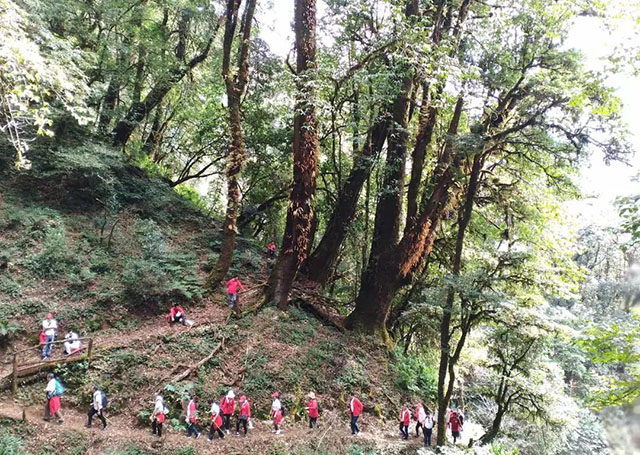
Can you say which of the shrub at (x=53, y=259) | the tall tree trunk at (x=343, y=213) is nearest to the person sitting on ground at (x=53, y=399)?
the shrub at (x=53, y=259)

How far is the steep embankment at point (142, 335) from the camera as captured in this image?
30.7 ft

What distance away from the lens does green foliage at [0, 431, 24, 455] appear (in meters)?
7.38

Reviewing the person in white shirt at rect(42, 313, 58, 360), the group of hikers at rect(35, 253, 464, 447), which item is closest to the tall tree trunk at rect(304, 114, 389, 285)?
the group of hikers at rect(35, 253, 464, 447)

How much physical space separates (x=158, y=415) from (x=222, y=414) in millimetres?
1671

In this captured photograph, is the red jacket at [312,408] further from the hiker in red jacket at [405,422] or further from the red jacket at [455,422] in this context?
the red jacket at [455,422]

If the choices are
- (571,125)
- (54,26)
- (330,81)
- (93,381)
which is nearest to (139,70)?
(54,26)

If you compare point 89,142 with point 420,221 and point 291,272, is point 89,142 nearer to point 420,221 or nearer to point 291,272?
point 291,272

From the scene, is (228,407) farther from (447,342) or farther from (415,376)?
(415,376)

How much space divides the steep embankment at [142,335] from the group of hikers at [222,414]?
9.7 inches

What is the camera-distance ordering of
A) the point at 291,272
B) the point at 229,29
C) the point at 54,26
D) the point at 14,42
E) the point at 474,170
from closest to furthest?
the point at 14,42 < the point at 474,170 < the point at 229,29 < the point at 291,272 < the point at 54,26

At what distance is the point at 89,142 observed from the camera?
17.1 m

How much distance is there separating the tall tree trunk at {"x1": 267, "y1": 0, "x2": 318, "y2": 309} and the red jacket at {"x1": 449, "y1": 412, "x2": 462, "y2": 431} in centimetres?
641

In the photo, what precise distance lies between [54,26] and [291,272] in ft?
43.9

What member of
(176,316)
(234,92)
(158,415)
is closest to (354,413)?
(158,415)
